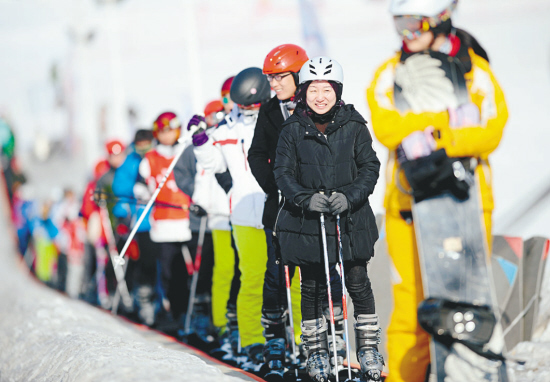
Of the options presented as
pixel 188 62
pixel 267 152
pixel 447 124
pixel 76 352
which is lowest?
pixel 76 352

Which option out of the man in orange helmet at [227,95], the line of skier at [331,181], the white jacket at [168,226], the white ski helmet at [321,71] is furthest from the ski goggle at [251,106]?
the white jacket at [168,226]

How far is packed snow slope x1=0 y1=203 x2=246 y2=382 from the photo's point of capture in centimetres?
386

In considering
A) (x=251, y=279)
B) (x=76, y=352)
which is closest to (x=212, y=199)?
(x=251, y=279)

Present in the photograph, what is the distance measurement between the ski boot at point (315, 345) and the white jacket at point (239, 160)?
115 centimetres

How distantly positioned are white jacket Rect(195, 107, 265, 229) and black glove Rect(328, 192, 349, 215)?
4.47 feet

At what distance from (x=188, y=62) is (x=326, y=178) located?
16215 mm

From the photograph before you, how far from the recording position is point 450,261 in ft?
11.5

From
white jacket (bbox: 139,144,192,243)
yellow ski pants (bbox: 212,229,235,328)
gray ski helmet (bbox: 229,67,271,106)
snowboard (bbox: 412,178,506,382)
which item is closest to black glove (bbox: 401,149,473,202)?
snowboard (bbox: 412,178,506,382)

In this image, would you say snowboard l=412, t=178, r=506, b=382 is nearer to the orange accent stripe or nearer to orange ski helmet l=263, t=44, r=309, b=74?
orange ski helmet l=263, t=44, r=309, b=74

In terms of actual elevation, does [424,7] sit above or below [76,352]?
above

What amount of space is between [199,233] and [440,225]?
156 inches

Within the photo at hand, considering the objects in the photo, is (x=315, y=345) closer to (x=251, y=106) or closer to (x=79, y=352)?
(x=79, y=352)

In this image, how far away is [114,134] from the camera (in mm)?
23188

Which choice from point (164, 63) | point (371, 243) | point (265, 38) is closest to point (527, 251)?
point (371, 243)
